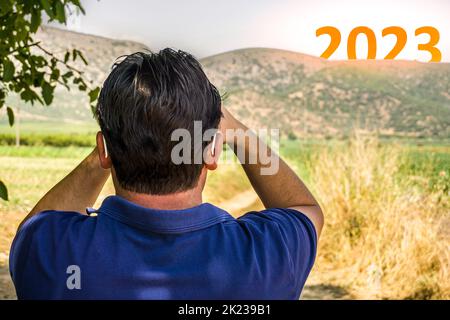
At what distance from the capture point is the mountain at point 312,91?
10984mm

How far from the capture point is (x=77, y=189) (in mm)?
1220

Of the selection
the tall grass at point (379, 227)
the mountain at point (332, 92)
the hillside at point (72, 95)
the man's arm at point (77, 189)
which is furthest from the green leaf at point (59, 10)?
the hillside at point (72, 95)

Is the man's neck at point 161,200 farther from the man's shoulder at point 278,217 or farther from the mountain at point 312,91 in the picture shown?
the mountain at point 312,91

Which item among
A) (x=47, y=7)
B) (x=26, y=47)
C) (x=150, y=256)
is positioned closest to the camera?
(x=150, y=256)

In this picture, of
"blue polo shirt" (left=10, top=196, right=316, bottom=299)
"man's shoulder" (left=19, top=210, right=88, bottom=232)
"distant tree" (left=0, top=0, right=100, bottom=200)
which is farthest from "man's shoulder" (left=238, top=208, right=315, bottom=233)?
"distant tree" (left=0, top=0, right=100, bottom=200)

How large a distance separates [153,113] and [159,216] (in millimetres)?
143

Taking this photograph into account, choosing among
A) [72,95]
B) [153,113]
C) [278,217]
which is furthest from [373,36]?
[72,95]

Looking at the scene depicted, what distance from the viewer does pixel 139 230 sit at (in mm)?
1019

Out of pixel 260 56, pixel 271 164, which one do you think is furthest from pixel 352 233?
pixel 260 56

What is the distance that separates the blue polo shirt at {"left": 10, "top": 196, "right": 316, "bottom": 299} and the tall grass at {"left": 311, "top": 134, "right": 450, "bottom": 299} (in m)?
4.18

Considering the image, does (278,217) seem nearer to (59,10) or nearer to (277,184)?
(277,184)

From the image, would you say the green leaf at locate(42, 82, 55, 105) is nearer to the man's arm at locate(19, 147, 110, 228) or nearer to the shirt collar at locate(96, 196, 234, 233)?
the man's arm at locate(19, 147, 110, 228)

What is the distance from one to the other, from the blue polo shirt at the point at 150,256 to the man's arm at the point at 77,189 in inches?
5.5

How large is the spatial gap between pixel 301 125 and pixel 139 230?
32.5 feet
